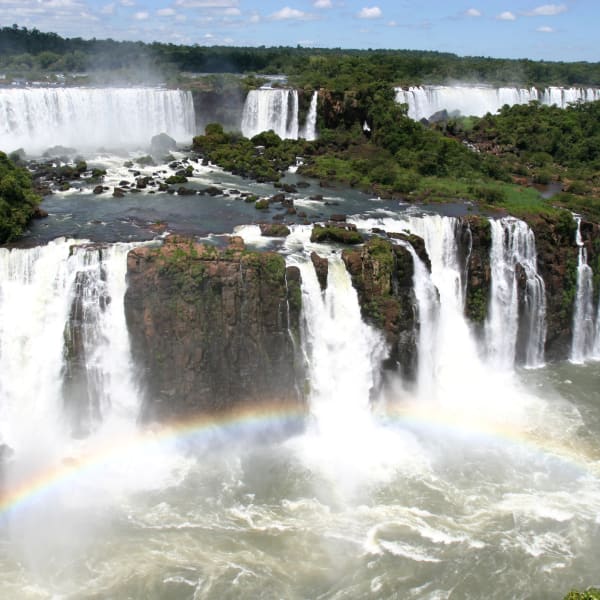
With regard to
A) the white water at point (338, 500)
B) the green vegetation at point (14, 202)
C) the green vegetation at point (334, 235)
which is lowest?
the white water at point (338, 500)

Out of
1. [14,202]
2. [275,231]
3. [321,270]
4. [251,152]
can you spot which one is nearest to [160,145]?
[251,152]

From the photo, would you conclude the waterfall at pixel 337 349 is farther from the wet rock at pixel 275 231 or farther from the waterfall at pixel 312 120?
Answer: the waterfall at pixel 312 120

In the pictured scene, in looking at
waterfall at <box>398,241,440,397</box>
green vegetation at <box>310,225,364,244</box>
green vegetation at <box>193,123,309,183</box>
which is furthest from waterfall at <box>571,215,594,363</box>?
green vegetation at <box>193,123,309,183</box>

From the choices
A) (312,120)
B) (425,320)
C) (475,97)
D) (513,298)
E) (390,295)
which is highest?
(475,97)

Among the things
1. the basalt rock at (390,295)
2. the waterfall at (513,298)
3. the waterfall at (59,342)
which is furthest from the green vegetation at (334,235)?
the waterfall at (59,342)

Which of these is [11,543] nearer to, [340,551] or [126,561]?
[126,561]

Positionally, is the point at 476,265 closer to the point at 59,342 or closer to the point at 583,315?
the point at 583,315
